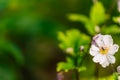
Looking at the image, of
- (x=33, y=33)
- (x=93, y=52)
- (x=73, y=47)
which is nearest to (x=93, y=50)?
(x=93, y=52)

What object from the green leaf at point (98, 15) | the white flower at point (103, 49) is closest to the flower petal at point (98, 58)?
the white flower at point (103, 49)

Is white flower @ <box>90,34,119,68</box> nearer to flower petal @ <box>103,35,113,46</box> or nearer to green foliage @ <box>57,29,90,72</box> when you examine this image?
flower petal @ <box>103,35,113,46</box>

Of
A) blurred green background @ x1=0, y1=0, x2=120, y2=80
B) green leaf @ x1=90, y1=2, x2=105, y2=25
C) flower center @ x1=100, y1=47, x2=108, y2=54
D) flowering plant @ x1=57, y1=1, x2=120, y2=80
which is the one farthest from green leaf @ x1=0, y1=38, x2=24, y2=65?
flower center @ x1=100, y1=47, x2=108, y2=54

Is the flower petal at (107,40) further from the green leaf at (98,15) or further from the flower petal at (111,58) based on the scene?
the green leaf at (98,15)

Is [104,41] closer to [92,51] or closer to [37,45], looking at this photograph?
[92,51]

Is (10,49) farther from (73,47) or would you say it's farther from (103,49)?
(103,49)

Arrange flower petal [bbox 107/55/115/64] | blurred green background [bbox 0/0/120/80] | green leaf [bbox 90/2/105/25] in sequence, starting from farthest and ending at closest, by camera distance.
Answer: blurred green background [bbox 0/0/120/80], green leaf [bbox 90/2/105/25], flower petal [bbox 107/55/115/64]
